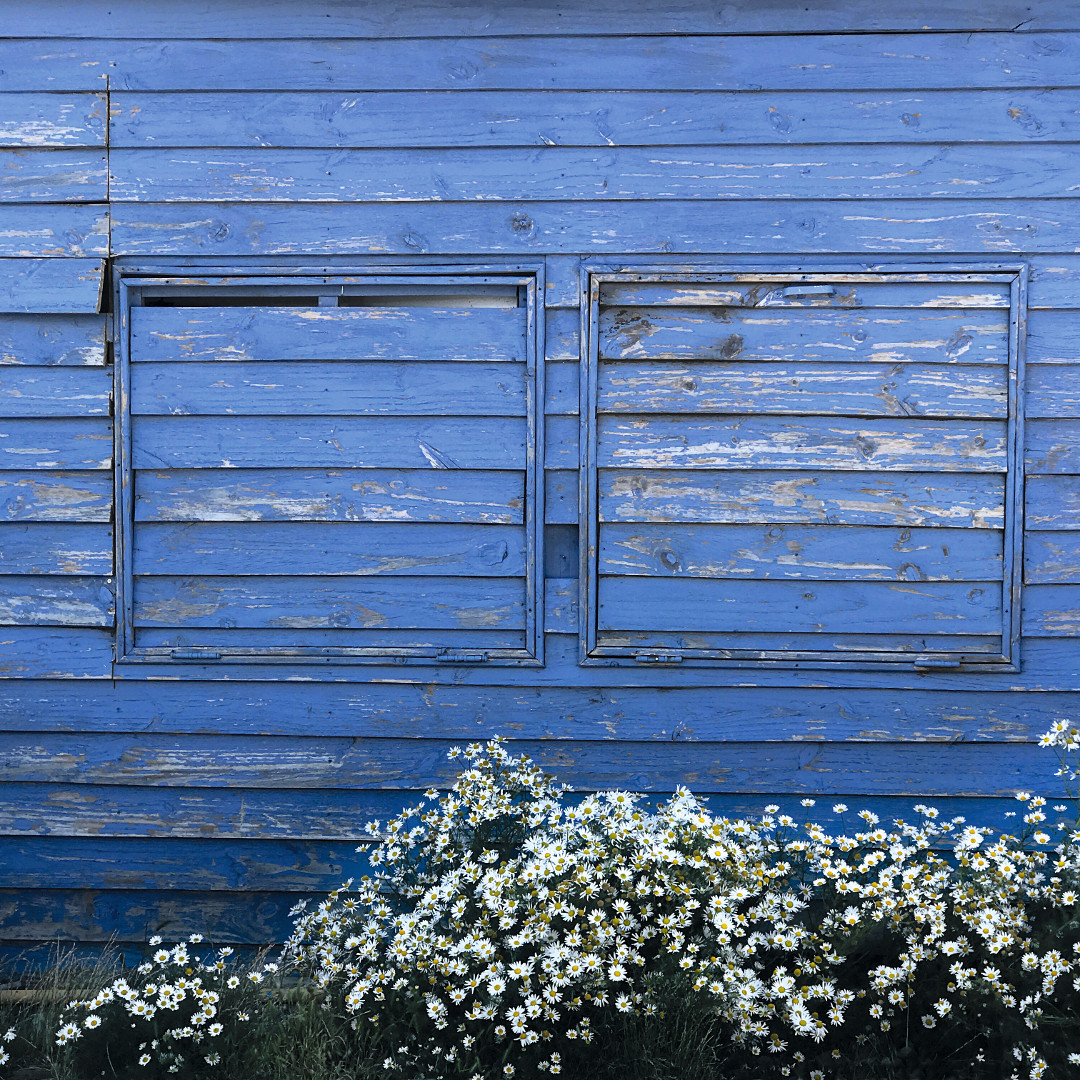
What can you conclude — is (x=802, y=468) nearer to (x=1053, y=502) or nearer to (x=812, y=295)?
(x=812, y=295)

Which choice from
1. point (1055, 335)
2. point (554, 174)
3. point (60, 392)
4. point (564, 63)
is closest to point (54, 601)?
point (60, 392)

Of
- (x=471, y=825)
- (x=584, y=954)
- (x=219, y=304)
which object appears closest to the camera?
(x=584, y=954)

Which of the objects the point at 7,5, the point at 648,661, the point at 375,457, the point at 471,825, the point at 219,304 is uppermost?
the point at 7,5

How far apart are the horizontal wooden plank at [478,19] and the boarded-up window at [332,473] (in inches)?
32.9

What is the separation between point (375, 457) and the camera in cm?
304

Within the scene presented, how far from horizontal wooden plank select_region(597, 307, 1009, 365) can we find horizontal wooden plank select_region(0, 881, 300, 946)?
2.28 m

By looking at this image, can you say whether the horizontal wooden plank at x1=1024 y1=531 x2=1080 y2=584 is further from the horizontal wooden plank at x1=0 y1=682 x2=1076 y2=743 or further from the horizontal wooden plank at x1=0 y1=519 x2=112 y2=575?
the horizontal wooden plank at x1=0 y1=519 x2=112 y2=575

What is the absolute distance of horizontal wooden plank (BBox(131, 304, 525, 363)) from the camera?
3033mm

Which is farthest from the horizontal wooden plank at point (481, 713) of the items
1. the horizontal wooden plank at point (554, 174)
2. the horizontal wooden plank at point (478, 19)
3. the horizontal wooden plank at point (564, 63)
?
the horizontal wooden plank at point (478, 19)

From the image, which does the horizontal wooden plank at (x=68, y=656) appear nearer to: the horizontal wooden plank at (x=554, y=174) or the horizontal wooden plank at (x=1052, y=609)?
the horizontal wooden plank at (x=554, y=174)

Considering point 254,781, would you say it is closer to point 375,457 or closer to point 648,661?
point 375,457

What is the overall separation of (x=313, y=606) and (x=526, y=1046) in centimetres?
153

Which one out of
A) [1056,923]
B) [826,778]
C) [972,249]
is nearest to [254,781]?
[826,778]

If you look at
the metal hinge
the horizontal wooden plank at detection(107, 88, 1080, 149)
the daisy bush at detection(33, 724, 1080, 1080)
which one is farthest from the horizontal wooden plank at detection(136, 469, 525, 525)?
the metal hinge
